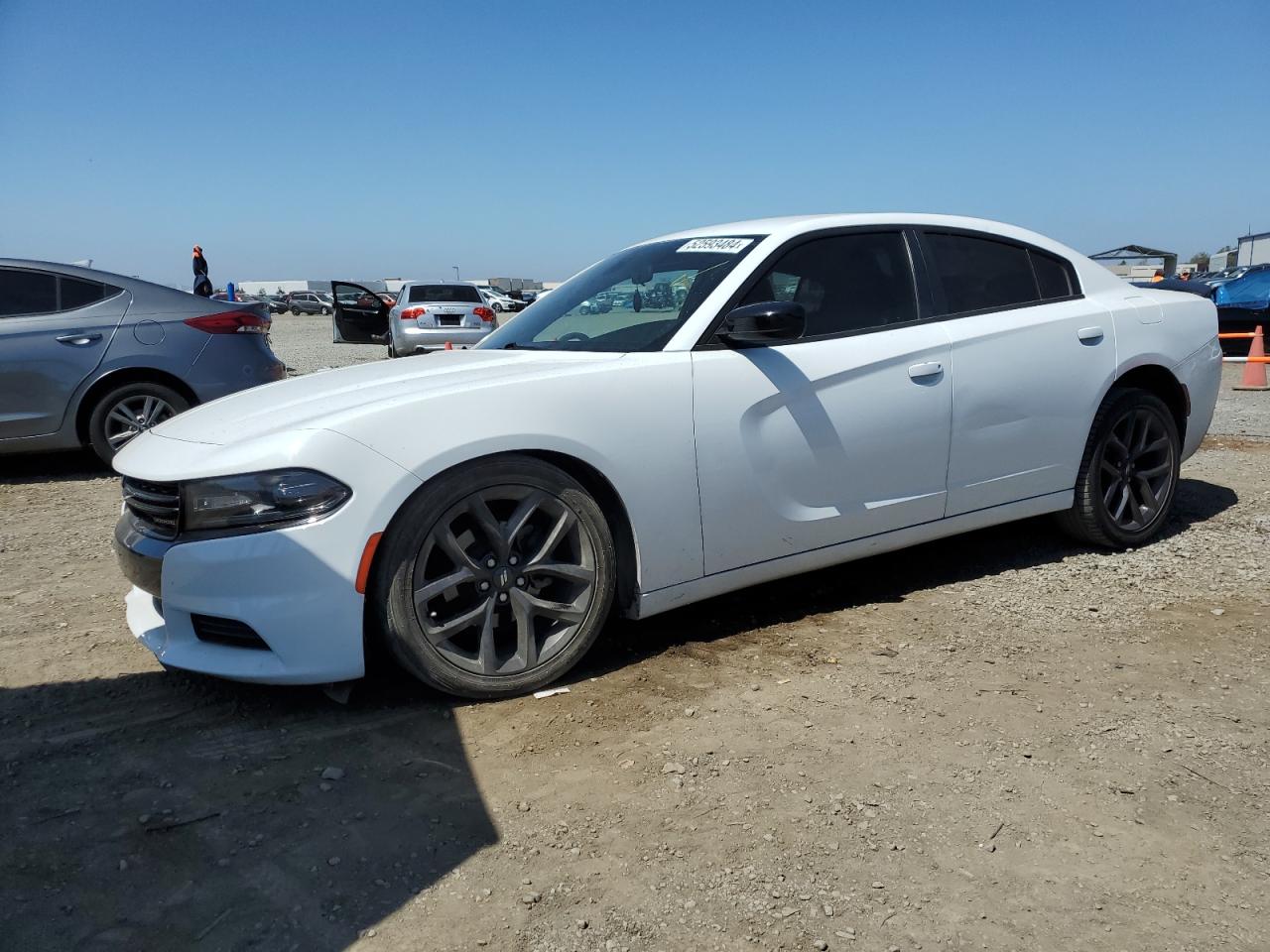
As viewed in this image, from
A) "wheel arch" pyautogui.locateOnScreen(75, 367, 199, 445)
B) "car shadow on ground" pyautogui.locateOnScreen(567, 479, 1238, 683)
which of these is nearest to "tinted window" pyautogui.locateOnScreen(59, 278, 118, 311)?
"wheel arch" pyautogui.locateOnScreen(75, 367, 199, 445)

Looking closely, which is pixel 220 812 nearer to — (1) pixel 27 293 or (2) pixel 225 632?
(2) pixel 225 632

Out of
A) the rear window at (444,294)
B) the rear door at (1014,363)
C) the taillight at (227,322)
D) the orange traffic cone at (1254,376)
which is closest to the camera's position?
the rear door at (1014,363)

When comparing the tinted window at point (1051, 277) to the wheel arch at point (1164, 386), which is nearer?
the tinted window at point (1051, 277)

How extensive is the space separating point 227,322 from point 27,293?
1.30m

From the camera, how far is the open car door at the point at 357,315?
1708 cm

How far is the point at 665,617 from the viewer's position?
407 centimetres

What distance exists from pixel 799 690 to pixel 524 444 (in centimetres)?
121

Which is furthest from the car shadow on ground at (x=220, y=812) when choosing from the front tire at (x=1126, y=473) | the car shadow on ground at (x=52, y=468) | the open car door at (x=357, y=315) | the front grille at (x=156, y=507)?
the open car door at (x=357, y=315)

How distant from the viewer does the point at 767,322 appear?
3469 mm

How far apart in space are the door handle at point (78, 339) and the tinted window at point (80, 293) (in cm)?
25

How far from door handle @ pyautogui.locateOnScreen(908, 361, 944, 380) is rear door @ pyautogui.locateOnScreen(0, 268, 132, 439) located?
5669 mm

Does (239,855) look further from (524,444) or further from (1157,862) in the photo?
(1157,862)

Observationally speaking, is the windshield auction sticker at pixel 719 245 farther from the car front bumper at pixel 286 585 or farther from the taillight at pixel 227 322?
the taillight at pixel 227 322

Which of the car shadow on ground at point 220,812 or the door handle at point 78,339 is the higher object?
the door handle at point 78,339
